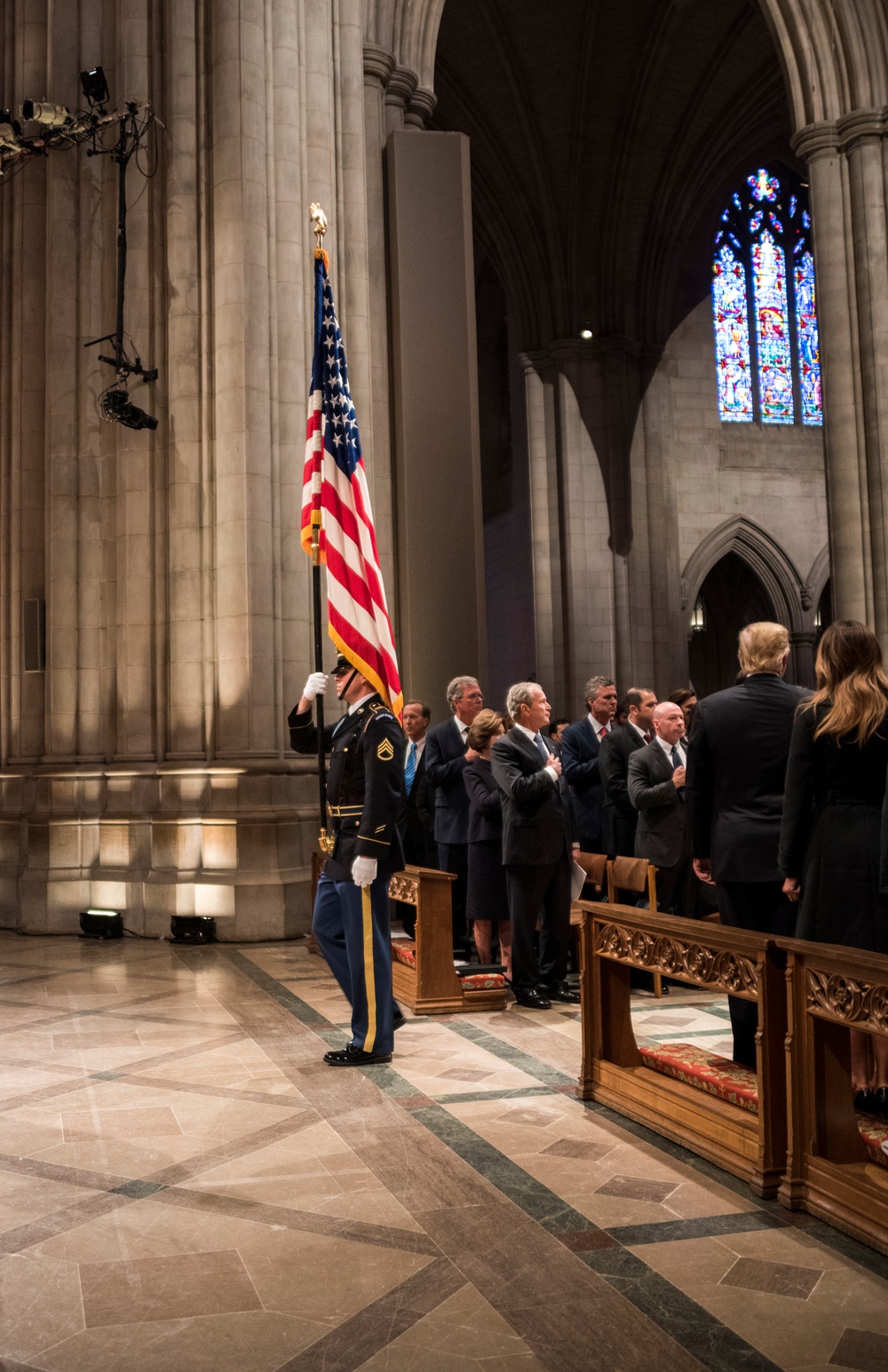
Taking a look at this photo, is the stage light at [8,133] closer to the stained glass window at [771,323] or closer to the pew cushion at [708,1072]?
the pew cushion at [708,1072]

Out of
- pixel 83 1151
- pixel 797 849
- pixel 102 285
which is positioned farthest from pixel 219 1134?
pixel 102 285

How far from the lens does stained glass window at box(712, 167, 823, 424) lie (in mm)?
24922

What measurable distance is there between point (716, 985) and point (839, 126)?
44.5ft

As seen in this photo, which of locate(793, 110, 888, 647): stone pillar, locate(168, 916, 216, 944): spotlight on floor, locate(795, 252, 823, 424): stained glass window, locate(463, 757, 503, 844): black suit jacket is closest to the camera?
locate(463, 757, 503, 844): black suit jacket

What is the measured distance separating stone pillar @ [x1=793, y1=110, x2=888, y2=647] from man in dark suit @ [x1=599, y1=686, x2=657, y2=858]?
7.34 m

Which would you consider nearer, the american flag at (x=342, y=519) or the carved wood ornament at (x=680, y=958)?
the carved wood ornament at (x=680, y=958)

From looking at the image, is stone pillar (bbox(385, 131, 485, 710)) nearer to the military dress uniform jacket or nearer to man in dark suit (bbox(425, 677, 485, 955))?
man in dark suit (bbox(425, 677, 485, 955))

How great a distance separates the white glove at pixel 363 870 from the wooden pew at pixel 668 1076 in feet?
2.87

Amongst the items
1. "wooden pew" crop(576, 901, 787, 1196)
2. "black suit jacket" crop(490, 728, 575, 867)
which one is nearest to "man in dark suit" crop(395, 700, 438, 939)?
"black suit jacket" crop(490, 728, 575, 867)

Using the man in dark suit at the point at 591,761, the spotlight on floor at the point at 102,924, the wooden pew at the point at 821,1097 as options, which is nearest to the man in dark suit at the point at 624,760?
the man in dark suit at the point at 591,761

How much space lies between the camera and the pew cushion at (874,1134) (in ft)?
11.1

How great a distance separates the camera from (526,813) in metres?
6.34

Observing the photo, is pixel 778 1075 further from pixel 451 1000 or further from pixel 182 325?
pixel 182 325

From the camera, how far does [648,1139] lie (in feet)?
13.2
